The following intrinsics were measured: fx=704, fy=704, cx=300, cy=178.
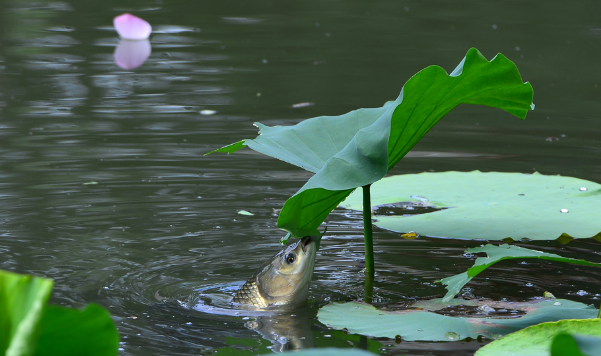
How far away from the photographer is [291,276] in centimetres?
215

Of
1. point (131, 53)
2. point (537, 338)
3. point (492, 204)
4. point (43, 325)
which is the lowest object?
point (537, 338)

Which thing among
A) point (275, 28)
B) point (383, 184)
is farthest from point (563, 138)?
point (275, 28)

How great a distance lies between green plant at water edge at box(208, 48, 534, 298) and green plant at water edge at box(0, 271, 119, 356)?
3.18 ft

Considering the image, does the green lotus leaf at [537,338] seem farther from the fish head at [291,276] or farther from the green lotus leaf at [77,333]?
the green lotus leaf at [77,333]

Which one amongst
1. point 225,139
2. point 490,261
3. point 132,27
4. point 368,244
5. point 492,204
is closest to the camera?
point 490,261

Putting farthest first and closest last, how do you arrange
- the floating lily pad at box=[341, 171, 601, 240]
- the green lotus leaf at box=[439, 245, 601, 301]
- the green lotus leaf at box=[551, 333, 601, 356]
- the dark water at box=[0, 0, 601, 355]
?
the floating lily pad at box=[341, 171, 601, 240], the dark water at box=[0, 0, 601, 355], the green lotus leaf at box=[439, 245, 601, 301], the green lotus leaf at box=[551, 333, 601, 356]

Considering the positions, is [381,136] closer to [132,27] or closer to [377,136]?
[377,136]

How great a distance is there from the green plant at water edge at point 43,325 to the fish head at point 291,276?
1.33m

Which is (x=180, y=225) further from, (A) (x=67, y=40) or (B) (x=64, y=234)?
(A) (x=67, y=40)

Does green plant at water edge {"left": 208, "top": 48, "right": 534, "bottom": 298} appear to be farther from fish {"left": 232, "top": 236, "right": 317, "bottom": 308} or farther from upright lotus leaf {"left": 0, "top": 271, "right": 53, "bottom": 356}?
upright lotus leaf {"left": 0, "top": 271, "right": 53, "bottom": 356}

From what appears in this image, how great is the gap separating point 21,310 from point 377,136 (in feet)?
4.03

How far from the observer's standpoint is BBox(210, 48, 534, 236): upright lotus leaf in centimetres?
182

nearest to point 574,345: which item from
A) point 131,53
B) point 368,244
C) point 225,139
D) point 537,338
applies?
point 537,338

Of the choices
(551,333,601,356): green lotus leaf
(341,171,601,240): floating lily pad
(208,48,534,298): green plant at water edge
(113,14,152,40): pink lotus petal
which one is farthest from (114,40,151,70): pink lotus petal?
(551,333,601,356): green lotus leaf
